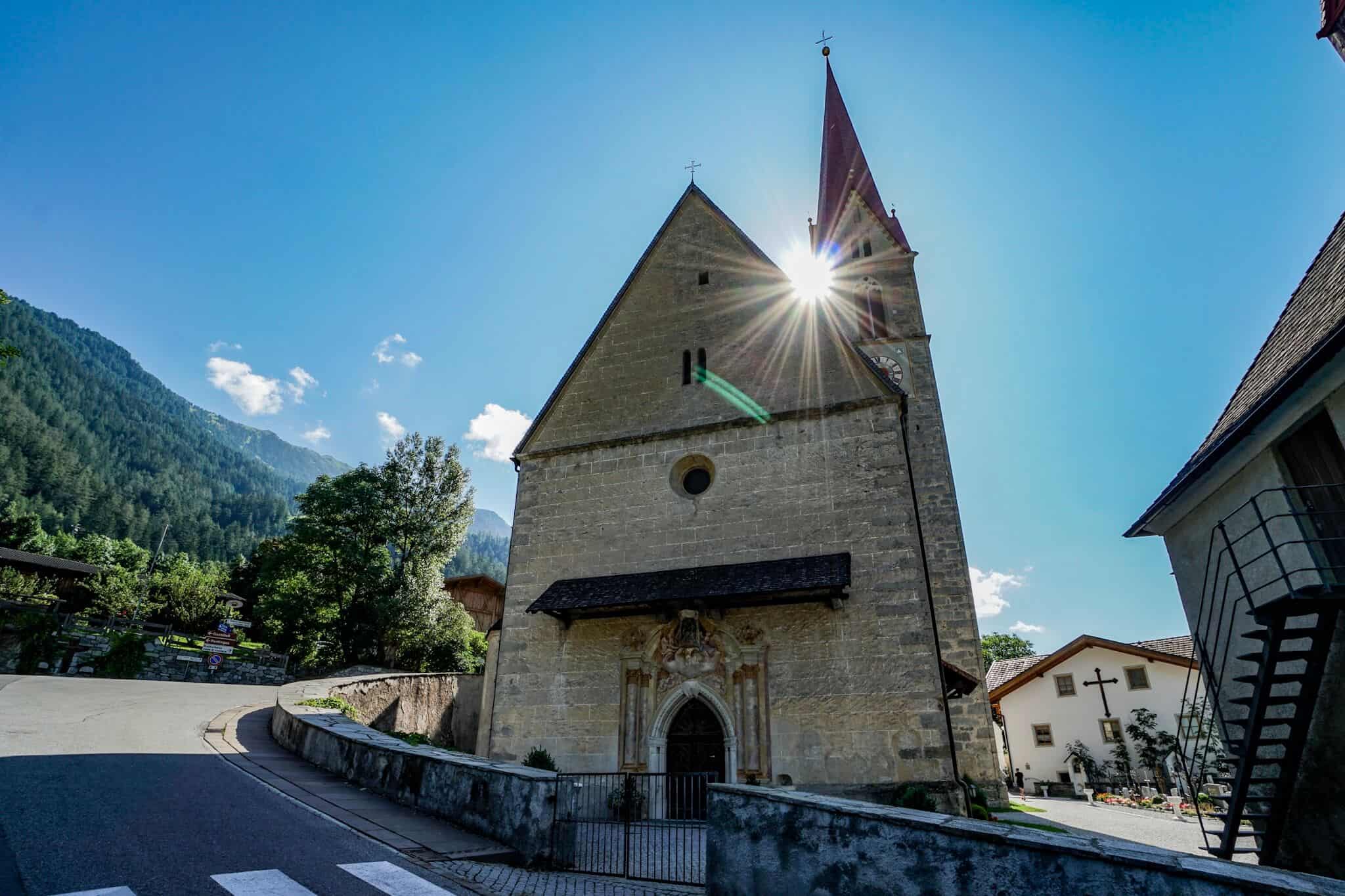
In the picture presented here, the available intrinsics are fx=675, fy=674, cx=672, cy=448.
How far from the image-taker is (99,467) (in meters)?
141

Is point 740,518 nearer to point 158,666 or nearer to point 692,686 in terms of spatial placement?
point 692,686

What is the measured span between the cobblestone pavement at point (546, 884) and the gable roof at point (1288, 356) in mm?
8794

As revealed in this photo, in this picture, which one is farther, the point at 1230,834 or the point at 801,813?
the point at 1230,834

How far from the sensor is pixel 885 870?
4.90 meters

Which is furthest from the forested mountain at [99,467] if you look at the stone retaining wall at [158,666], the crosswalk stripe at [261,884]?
the crosswalk stripe at [261,884]

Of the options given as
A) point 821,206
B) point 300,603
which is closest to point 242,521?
point 300,603

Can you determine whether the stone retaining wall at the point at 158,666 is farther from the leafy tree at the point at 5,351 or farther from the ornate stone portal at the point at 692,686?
the ornate stone portal at the point at 692,686

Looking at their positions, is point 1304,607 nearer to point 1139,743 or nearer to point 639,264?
point 639,264

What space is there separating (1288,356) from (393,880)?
40.3ft

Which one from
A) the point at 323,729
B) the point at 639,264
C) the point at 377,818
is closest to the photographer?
the point at 377,818

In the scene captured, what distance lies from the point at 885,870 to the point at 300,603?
3064 cm

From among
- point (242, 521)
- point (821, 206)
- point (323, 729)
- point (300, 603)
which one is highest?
point (242, 521)

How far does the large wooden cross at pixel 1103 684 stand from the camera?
3067 cm

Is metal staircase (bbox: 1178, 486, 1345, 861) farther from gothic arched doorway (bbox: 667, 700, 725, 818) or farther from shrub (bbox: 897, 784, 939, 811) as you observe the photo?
gothic arched doorway (bbox: 667, 700, 725, 818)
